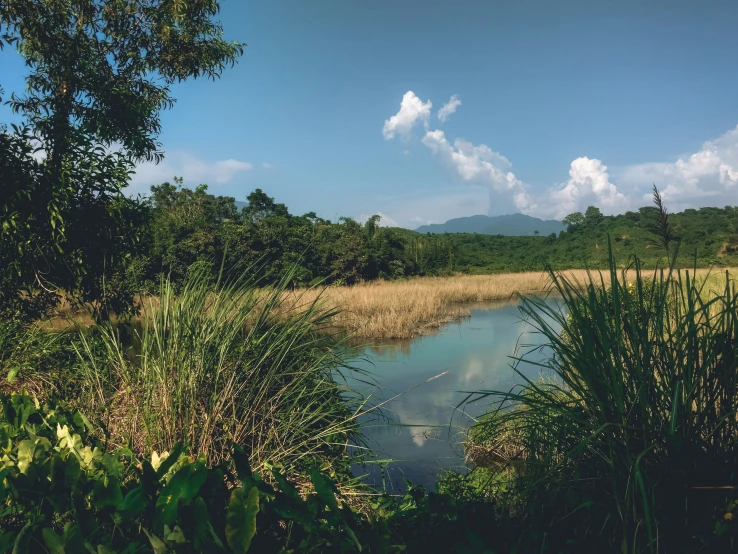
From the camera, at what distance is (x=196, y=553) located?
0.86 m

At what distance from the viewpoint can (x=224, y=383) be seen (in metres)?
2.37

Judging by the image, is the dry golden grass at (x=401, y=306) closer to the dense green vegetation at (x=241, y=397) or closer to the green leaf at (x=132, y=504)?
the dense green vegetation at (x=241, y=397)

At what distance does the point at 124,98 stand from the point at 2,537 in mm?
4719

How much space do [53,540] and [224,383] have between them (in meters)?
1.63

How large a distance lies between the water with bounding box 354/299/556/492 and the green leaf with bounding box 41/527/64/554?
125 cm

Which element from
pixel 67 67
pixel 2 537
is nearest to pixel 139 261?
pixel 67 67

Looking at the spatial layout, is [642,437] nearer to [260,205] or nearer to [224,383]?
[224,383]

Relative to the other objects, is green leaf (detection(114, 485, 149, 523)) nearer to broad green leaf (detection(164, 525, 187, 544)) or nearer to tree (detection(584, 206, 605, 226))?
broad green leaf (detection(164, 525, 187, 544))

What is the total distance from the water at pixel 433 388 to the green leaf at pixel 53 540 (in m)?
1.25

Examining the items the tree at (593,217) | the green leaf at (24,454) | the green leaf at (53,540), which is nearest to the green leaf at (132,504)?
the green leaf at (53,540)

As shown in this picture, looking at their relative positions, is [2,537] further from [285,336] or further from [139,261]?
[139,261]

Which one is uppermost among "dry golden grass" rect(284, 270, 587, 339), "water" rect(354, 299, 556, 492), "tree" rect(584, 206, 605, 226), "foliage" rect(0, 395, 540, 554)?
"tree" rect(584, 206, 605, 226)

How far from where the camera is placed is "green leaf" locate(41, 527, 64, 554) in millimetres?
744

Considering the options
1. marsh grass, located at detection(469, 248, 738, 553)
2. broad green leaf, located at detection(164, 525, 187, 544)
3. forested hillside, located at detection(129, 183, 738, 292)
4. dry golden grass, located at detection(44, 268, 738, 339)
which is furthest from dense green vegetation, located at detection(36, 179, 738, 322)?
broad green leaf, located at detection(164, 525, 187, 544)
